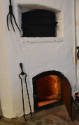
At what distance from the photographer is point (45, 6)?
2051 millimetres

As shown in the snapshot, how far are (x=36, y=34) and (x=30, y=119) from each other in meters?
1.25

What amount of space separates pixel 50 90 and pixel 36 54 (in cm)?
97

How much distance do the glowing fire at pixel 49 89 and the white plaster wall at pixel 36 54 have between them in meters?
0.28

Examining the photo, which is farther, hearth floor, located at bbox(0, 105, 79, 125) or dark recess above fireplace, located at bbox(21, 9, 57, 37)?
dark recess above fireplace, located at bbox(21, 9, 57, 37)

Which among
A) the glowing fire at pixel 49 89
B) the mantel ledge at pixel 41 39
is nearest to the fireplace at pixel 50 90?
the glowing fire at pixel 49 89

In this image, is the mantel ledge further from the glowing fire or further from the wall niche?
the glowing fire

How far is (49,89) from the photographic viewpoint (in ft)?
8.87

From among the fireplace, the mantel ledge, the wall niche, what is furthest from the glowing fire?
the wall niche

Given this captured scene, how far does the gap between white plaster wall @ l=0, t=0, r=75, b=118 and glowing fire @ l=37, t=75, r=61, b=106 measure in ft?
0.92

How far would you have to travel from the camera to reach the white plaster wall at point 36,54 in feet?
6.13

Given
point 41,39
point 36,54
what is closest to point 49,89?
point 36,54

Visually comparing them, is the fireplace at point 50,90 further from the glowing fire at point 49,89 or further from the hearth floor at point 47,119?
the hearth floor at point 47,119

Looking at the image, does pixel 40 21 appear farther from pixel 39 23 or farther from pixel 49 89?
pixel 49 89

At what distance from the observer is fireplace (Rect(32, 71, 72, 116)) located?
2076 millimetres
